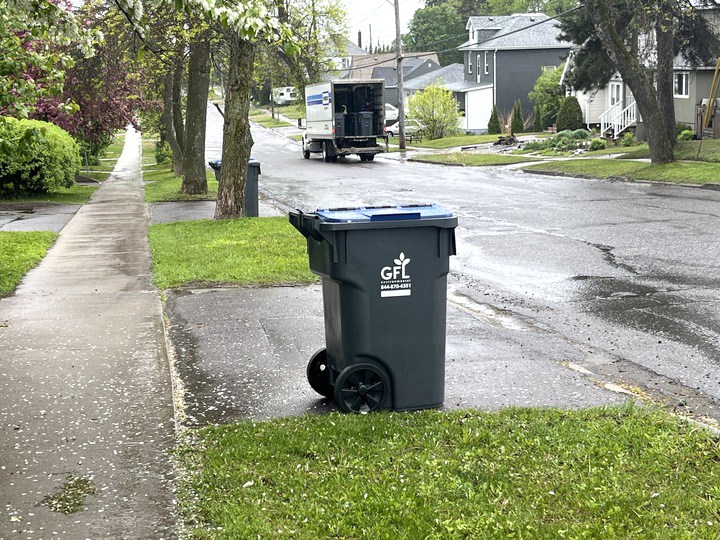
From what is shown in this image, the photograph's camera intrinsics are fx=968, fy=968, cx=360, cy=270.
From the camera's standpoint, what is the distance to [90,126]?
35.6 metres

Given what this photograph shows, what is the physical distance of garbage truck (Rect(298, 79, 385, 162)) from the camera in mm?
42219

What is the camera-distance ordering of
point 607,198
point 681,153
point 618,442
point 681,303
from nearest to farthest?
point 618,442
point 681,303
point 607,198
point 681,153

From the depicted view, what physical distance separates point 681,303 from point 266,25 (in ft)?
19.0

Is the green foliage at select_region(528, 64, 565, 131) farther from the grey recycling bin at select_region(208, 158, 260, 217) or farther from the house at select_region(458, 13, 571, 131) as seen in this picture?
the grey recycling bin at select_region(208, 158, 260, 217)

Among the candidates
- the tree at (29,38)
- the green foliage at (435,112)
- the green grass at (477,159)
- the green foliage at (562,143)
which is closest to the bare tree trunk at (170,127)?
the green grass at (477,159)

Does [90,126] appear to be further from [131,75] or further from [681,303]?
[681,303]

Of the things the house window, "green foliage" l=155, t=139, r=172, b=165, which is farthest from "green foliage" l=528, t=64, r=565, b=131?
"green foliage" l=155, t=139, r=172, b=165

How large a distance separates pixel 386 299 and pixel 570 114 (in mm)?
46657

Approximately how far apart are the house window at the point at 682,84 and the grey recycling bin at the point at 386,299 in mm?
35969

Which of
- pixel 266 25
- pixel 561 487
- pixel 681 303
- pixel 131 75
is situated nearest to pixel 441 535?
pixel 561 487

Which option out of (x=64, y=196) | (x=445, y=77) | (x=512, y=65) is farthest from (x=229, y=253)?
(x=445, y=77)

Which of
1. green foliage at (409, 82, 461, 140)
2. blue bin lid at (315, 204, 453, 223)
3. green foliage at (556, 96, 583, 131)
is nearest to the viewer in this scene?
blue bin lid at (315, 204, 453, 223)

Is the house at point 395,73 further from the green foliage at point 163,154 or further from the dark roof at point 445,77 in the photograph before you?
the green foliage at point 163,154

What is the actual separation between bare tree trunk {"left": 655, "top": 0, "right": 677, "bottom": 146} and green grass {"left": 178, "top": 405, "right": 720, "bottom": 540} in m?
24.9
